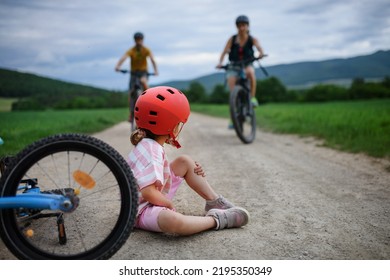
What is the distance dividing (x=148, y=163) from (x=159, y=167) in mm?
74

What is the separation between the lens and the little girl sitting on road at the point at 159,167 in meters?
2.31

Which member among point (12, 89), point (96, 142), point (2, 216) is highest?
point (12, 89)

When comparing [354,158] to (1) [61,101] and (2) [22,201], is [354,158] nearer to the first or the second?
Answer: (2) [22,201]

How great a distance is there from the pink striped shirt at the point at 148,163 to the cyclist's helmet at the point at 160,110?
0.35ft

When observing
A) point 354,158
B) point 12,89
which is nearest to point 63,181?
point 354,158

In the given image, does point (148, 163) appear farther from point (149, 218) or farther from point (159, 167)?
point (149, 218)

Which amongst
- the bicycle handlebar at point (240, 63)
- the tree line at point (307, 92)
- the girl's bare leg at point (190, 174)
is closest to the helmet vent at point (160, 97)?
the girl's bare leg at point (190, 174)

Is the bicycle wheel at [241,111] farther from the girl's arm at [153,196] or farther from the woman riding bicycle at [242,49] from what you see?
the girl's arm at [153,196]

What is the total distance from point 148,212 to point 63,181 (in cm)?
198

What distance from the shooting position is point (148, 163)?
230 centimetres

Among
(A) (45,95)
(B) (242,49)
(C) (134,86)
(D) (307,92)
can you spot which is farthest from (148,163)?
(D) (307,92)

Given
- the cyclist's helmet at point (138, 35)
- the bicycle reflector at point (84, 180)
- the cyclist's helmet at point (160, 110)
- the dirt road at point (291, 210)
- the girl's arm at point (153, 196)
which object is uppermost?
the cyclist's helmet at point (138, 35)

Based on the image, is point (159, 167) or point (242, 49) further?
point (242, 49)

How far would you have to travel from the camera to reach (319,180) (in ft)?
12.9
